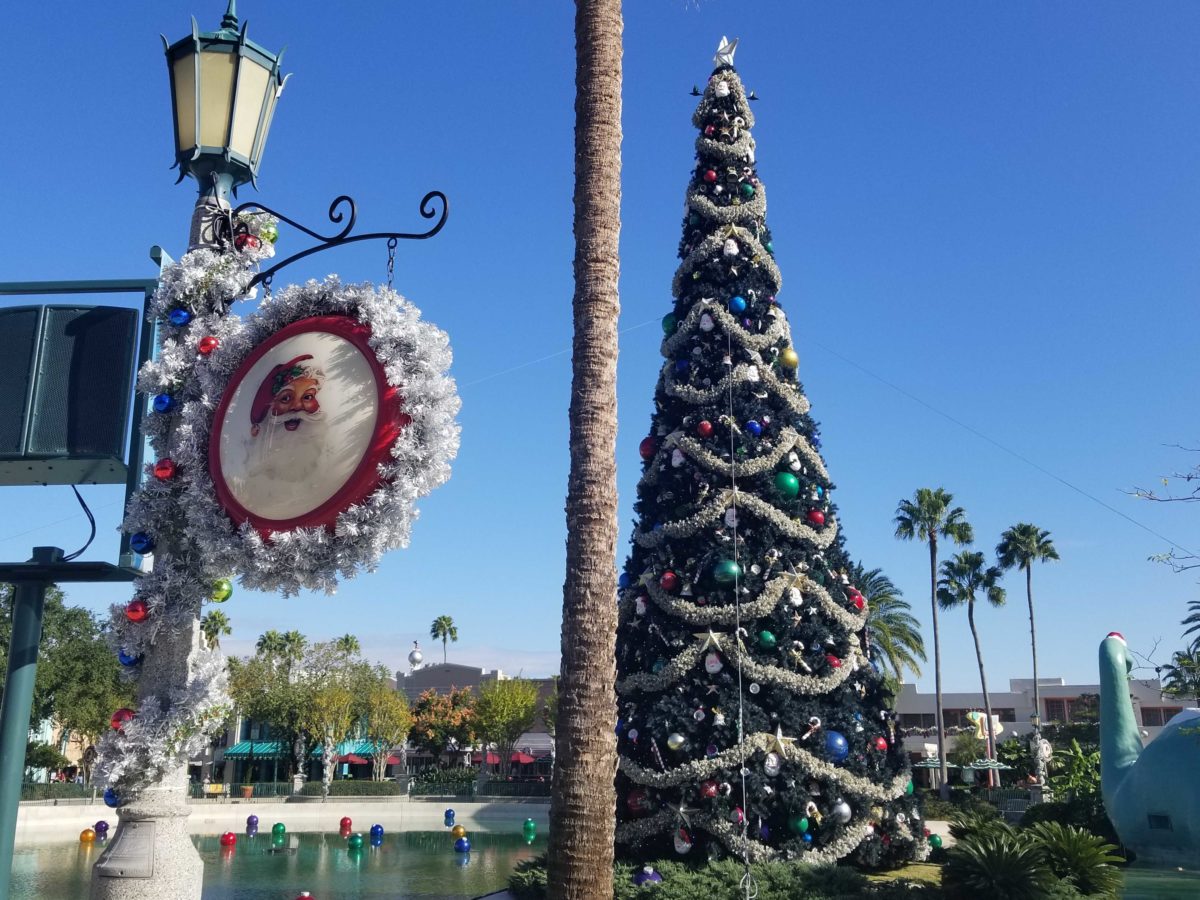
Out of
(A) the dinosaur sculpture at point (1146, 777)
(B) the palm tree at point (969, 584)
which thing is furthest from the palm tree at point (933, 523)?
(A) the dinosaur sculpture at point (1146, 777)

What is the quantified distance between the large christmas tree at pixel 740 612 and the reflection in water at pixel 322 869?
210 inches

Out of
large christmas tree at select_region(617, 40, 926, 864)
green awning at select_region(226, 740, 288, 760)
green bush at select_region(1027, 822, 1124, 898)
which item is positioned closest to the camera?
green bush at select_region(1027, 822, 1124, 898)

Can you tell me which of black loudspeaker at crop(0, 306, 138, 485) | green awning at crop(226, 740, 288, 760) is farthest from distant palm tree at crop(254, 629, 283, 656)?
black loudspeaker at crop(0, 306, 138, 485)

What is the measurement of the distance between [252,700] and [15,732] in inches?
1918

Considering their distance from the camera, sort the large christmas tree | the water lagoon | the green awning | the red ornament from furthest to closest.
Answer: the green awning
the water lagoon
the large christmas tree
the red ornament

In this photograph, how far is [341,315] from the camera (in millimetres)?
5797

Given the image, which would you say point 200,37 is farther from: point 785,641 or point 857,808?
point 857,808

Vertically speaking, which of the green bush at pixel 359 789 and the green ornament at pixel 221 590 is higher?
the green ornament at pixel 221 590

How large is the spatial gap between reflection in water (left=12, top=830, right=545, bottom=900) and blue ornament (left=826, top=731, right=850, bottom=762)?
6.99 metres

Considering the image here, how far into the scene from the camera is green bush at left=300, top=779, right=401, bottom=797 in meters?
46.5

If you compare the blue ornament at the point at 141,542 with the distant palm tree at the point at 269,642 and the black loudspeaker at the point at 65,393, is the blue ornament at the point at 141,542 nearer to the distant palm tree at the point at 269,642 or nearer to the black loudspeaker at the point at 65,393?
the black loudspeaker at the point at 65,393

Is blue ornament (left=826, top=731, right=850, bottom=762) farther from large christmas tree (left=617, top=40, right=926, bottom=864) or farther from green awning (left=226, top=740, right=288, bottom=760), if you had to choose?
green awning (left=226, top=740, right=288, bottom=760)

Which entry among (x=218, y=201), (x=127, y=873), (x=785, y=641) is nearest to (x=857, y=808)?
(x=785, y=641)

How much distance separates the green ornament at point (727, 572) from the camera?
604 inches
